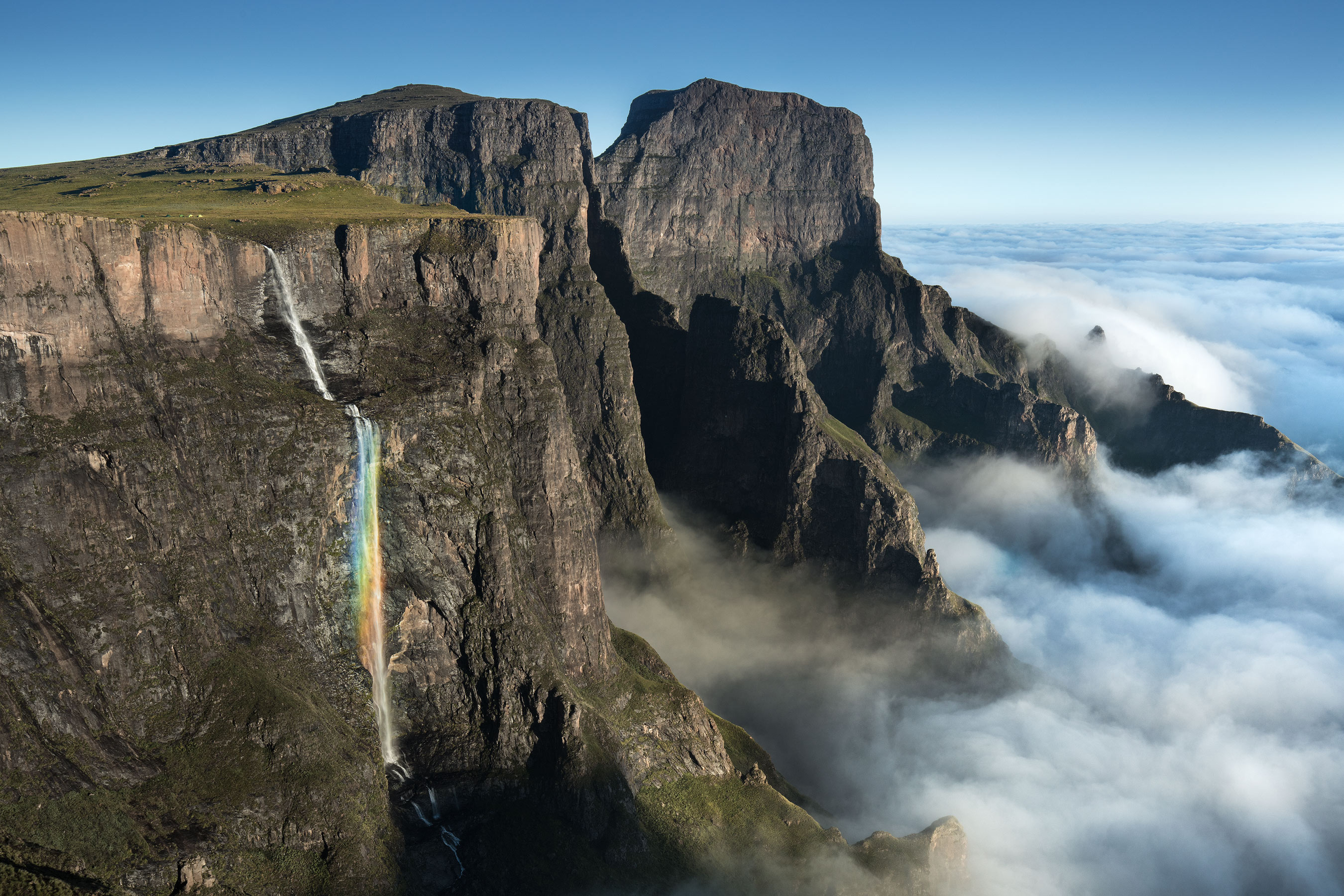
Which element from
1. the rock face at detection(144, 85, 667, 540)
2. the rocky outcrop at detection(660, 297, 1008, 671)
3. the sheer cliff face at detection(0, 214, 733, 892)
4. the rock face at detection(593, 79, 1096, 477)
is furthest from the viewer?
the rock face at detection(593, 79, 1096, 477)

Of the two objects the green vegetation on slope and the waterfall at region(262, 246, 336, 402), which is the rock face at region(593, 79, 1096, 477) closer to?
the green vegetation on slope

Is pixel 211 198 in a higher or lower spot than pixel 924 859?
higher

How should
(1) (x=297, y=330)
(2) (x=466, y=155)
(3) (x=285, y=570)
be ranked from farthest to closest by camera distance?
(2) (x=466, y=155) < (1) (x=297, y=330) < (3) (x=285, y=570)

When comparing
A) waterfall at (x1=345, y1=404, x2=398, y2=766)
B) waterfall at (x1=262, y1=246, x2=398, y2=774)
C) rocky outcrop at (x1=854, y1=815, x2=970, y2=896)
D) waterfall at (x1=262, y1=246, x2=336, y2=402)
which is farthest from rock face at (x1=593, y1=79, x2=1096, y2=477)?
waterfall at (x1=345, y1=404, x2=398, y2=766)

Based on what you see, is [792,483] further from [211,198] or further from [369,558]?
[211,198]

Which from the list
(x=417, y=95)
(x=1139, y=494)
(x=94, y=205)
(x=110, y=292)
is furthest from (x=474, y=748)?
(x=1139, y=494)

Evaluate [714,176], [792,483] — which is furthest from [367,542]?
[714,176]

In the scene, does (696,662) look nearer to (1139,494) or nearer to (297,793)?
(297,793)
